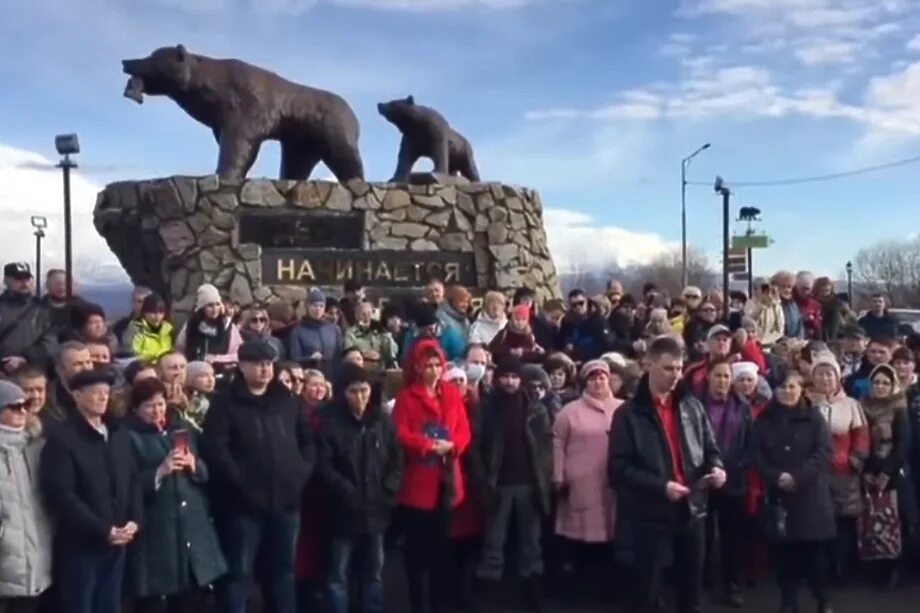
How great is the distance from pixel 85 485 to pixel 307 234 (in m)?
8.21

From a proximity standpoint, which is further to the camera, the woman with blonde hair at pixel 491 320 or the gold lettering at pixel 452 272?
the gold lettering at pixel 452 272

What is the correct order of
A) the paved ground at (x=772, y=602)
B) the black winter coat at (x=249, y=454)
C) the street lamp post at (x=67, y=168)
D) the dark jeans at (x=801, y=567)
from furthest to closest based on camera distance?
1. the street lamp post at (x=67, y=168)
2. the paved ground at (x=772, y=602)
3. the dark jeans at (x=801, y=567)
4. the black winter coat at (x=249, y=454)

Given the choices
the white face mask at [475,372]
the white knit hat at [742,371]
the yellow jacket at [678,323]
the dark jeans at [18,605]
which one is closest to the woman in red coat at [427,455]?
the white face mask at [475,372]

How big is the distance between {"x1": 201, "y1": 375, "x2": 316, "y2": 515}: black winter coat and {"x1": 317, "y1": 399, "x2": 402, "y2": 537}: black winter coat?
0.86ft

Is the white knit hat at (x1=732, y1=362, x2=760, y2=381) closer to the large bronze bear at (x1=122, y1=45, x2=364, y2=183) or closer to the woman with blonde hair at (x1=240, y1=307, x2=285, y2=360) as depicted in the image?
the woman with blonde hair at (x1=240, y1=307, x2=285, y2=360)

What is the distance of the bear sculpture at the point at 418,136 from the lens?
46.5 ft

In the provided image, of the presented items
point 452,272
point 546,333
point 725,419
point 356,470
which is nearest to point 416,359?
point 356,470

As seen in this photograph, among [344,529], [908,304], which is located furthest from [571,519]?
[908,304]

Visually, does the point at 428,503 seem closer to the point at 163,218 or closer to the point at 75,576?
the point at 75,576

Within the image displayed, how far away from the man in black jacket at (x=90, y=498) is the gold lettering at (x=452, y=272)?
8.31 m

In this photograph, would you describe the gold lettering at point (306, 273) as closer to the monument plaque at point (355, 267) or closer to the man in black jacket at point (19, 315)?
the monument plaque at point (355, 267)

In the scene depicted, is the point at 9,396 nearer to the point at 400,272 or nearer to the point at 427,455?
the point at 427,455

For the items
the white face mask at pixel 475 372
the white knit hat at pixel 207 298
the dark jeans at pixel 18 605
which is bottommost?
the dark jeans at pixel 18 605

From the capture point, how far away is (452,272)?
13.8 m
